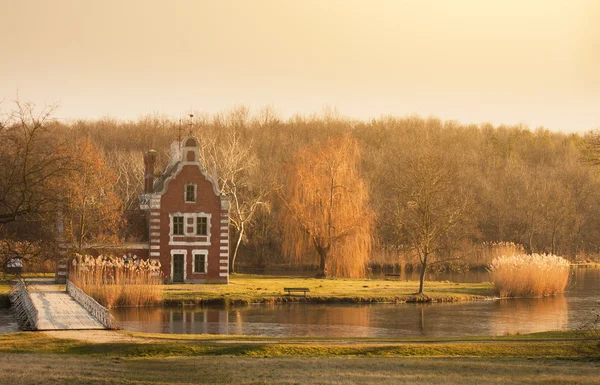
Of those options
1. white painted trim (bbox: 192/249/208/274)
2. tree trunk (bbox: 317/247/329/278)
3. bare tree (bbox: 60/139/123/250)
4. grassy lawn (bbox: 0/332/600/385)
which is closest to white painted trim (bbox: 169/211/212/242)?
white painted trim (bbox: 192/249/208/274)

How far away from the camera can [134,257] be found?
5288 centimetres

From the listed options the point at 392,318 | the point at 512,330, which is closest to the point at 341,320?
the point at 392,318

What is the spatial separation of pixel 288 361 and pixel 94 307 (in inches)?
542

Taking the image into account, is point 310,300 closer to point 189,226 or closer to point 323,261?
point 189,226

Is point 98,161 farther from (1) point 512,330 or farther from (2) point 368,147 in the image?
(2) point 368,147

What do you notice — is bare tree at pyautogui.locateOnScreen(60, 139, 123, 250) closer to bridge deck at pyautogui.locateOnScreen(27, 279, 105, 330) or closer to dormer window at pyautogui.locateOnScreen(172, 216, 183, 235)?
dormer window at pyautogui.locateOnScreen(172, 216, 183, 235)

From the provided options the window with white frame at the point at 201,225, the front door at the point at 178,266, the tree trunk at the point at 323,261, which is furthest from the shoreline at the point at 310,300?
the tree trunk at the point at 323,261

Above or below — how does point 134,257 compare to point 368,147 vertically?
below

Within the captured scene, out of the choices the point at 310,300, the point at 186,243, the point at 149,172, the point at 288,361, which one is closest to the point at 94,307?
the point at 288,361

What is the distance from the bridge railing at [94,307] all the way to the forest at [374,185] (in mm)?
3363

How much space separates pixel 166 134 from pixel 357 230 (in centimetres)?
4675

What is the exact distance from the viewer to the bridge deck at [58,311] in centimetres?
3036

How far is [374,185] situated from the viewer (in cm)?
8756

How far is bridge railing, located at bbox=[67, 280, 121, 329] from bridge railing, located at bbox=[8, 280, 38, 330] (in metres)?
2.10
